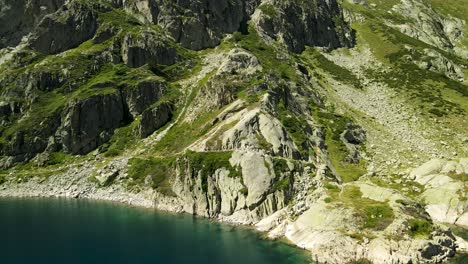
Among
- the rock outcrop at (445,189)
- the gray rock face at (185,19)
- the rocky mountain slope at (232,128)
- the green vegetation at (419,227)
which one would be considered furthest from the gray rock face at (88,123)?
the green vegetation at (419,227)

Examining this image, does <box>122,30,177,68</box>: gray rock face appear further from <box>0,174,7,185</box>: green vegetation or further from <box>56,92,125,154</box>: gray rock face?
<box>0,174,7,185</box>: green vegetation

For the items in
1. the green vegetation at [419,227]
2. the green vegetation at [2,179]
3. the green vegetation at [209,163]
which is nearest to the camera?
the green vegetation at [419,227]

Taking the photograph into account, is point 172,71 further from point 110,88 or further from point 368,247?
point 368,247

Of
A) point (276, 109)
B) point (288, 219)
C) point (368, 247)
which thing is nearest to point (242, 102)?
point (276, 109)

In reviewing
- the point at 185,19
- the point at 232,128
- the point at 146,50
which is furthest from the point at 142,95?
the point at 185,19

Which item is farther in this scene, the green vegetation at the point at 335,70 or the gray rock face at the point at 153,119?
the green vegetation at the point at 335,70

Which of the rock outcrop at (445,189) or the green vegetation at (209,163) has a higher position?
the green vegetation at (209,163)

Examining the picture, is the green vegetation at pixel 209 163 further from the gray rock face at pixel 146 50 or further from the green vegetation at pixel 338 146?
the gray rock face at pixel 146 50
